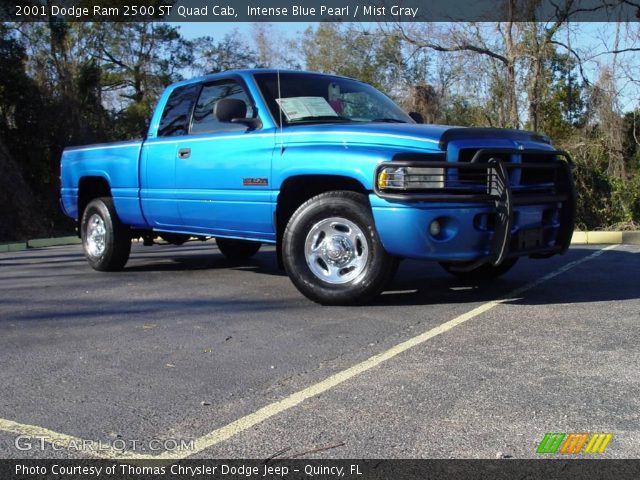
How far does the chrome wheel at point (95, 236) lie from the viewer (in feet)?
25.8

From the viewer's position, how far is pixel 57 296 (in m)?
6.36

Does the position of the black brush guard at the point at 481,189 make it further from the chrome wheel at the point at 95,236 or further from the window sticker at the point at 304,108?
the chrome wheel at the point at 95,236

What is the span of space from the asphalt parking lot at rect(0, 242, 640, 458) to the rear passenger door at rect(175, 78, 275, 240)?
0.67 m

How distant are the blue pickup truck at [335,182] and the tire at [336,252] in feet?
0.03

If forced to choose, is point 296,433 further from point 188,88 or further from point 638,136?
point 638,136

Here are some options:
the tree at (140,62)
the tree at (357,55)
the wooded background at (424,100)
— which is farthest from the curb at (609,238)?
the tree at (140,62)

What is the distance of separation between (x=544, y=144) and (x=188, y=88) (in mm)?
3564

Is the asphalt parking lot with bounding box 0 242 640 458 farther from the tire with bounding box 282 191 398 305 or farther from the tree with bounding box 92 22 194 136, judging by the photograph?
the tree with bounding box 92 22 194 136

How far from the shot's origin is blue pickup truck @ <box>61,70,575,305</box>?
5043 mm

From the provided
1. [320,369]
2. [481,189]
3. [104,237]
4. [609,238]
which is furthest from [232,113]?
[609,238]

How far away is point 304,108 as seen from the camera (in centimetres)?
608

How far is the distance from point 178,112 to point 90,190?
6.28 ft

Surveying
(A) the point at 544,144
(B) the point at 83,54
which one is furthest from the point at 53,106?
(A) the point at 544,144

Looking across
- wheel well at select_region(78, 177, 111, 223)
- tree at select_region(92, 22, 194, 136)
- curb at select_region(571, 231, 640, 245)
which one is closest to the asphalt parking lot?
wheel well at select_region(78, 177, 111, 223)
